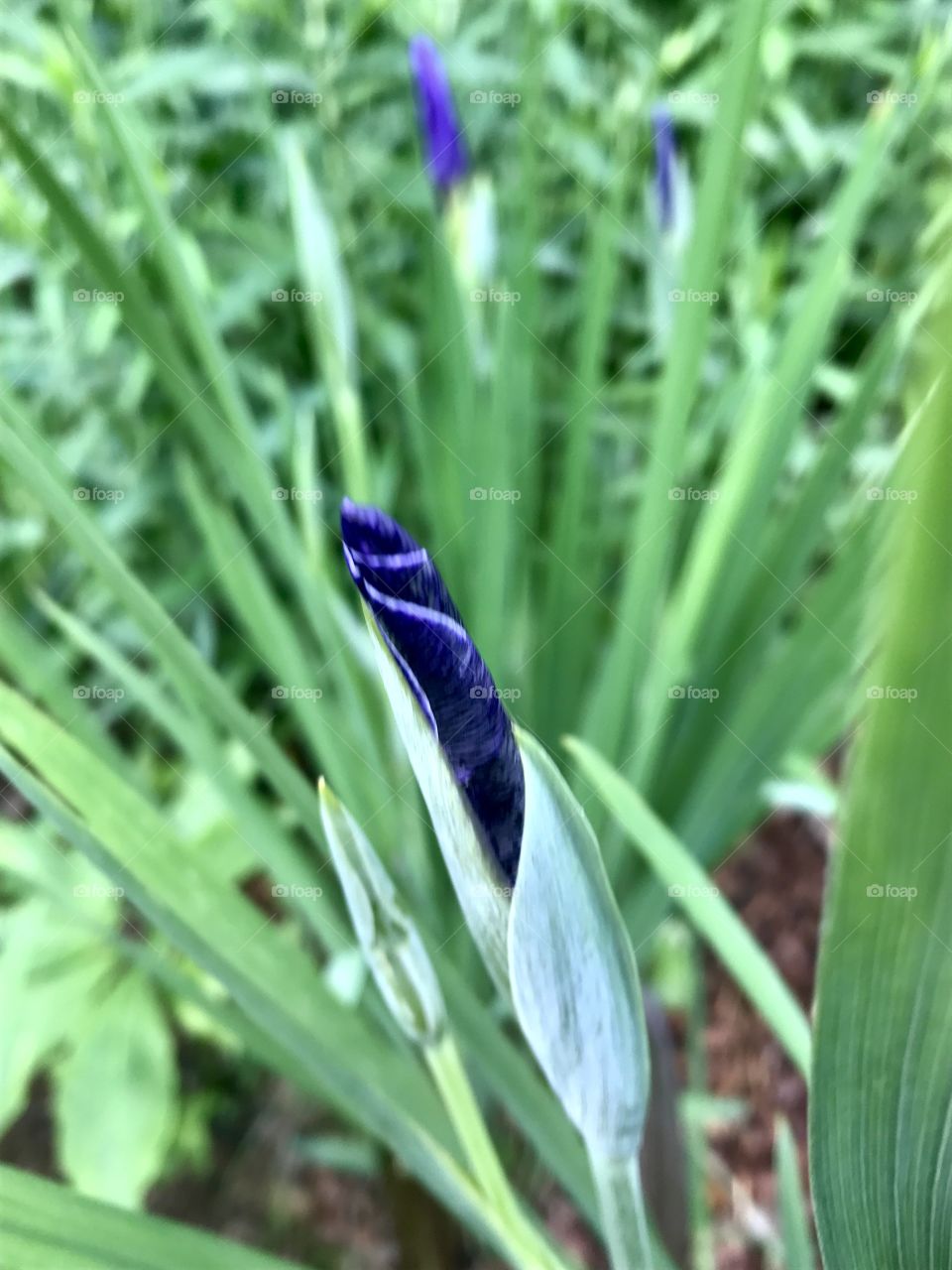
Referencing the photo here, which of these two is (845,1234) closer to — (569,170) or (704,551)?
(704,551)

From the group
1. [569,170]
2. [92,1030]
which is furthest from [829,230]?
[92,1030]

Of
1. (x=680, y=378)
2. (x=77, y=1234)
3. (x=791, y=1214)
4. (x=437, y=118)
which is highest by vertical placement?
(x=437, y=118)

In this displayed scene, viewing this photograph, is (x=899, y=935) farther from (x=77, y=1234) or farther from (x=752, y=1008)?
(x=752, y=1008)

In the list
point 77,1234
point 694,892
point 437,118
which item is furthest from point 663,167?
point 77,1234

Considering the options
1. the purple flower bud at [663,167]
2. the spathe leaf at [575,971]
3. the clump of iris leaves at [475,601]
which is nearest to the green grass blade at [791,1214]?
the clump of iris leaves at [475,601]

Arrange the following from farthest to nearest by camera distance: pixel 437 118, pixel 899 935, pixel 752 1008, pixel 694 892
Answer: pixel 752 1008
pixel 437 118
pixel 694 892
pixel 899 935

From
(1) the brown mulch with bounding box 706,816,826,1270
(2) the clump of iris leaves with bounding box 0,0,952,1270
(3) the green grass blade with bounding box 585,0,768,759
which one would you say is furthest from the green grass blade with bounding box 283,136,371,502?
(1) the brown mulch with bounding box 706,816,826,1270

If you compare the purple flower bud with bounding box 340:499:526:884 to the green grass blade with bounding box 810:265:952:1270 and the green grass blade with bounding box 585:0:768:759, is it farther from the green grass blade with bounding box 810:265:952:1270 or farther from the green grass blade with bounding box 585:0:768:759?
the green grass blade with bounding box 585:0:768:759
